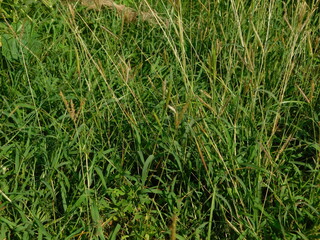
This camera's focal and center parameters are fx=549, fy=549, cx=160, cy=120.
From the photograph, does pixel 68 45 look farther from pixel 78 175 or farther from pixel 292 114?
pixel 292 114

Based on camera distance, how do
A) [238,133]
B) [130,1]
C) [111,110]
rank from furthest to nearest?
[130,1] → [111,110] → [238,133]

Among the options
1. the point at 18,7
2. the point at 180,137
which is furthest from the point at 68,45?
the point at 180,137

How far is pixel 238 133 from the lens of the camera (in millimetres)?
2463

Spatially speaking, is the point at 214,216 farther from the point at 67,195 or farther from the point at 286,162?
the point at 67,195

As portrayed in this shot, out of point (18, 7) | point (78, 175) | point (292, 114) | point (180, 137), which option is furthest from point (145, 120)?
point (18, 7)

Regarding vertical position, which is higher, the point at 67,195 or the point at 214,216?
the point at 67,195

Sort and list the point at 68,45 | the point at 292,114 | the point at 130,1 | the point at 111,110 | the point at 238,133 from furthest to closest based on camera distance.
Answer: the point at 130,1 < the point at 68,45 < the point at 292,114 < the point at 111,110 < the point at 238,133

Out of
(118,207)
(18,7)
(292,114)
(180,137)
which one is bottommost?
(292,114)

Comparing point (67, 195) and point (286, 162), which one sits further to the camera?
point (286, 162)

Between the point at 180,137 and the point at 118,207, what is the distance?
1.32 ft

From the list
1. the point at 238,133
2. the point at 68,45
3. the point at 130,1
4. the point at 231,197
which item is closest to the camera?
the point at 231,197

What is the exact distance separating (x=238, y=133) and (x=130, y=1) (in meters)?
1.72

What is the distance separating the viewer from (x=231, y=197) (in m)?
2.24

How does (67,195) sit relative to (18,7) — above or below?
below
